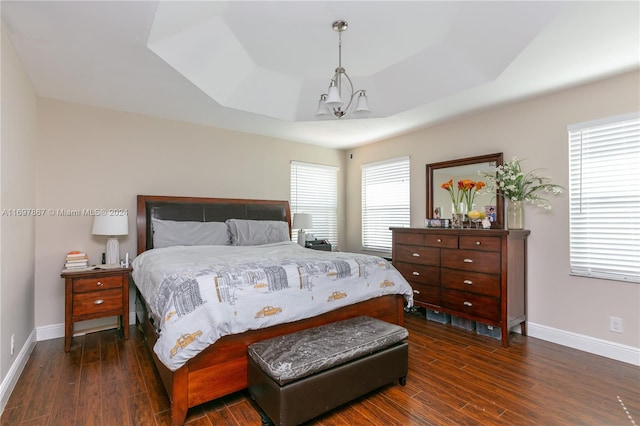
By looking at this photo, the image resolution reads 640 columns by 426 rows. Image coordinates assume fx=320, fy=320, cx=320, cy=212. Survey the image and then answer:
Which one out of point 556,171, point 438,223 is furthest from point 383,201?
point 556,171

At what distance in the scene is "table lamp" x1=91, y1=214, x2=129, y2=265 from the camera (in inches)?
133

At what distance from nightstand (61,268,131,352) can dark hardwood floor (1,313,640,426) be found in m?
0.31

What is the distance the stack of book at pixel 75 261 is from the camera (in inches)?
127

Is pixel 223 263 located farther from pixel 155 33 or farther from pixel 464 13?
pixel 464 13

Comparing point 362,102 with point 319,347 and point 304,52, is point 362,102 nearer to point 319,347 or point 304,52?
point 304,52

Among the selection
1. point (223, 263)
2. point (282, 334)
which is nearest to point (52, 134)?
point (223, 263)

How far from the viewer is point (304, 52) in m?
2.91

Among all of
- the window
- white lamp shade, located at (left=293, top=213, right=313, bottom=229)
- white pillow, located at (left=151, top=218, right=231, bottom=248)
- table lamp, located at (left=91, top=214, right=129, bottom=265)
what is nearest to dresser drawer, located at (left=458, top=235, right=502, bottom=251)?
the window

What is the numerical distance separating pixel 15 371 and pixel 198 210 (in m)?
2.27

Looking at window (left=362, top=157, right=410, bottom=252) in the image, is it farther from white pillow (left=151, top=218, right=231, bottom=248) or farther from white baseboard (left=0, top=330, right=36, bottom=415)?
white baseboard (left=0, top=330, right=36, bottom=415)

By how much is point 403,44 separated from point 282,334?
263cm

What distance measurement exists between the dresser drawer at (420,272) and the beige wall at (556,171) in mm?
980

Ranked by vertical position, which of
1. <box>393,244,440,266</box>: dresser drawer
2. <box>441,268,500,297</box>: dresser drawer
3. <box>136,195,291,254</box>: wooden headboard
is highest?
<box>136,195,291,254</box>: wooden headboard

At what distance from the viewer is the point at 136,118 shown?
13.0 feet
